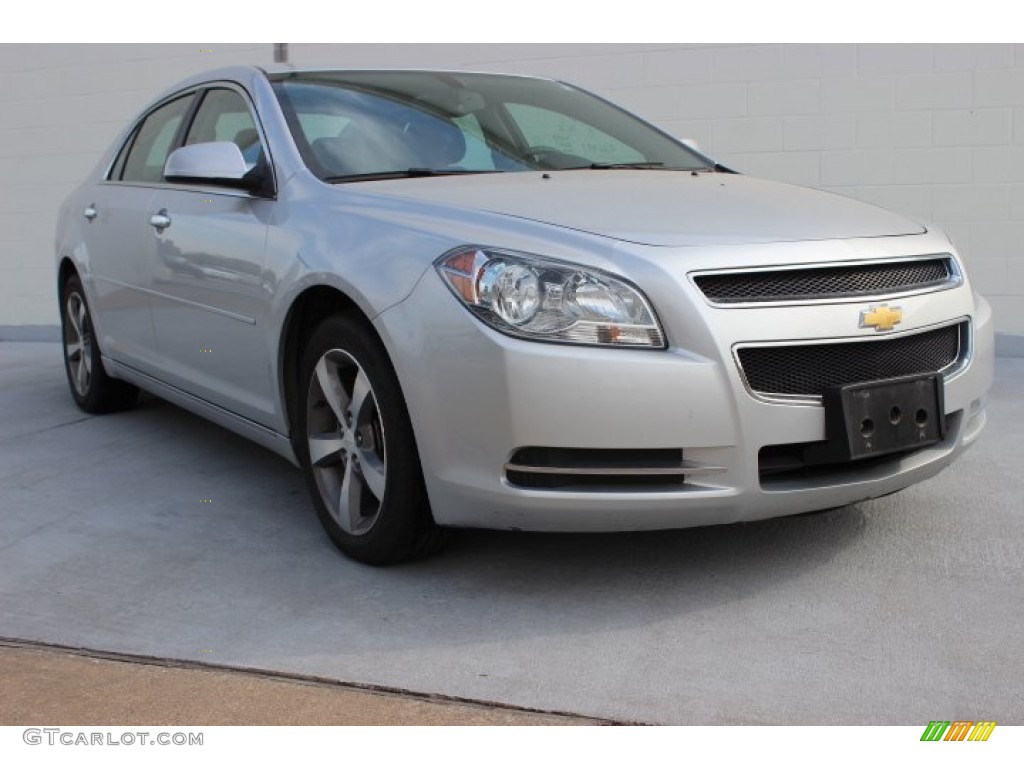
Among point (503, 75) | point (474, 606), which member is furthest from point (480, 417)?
point (503, 75)

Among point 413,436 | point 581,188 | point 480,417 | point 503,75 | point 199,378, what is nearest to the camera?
point 480,417

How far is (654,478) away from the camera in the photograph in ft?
10.1

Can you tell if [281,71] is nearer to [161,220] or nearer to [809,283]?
[161,220]

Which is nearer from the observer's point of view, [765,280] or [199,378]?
[765,280]

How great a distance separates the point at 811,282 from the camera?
312 cm

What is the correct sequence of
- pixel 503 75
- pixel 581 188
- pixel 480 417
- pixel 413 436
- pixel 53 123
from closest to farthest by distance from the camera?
pixel 480 417 < pixel 413 436 < pixel 581 188 < pixel 503 75 < pixel 53 123

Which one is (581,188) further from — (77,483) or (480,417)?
(77,483)

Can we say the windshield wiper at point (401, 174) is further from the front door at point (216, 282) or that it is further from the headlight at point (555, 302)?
the headlight at point (555, 302)

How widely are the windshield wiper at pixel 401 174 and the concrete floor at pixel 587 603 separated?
1.07m

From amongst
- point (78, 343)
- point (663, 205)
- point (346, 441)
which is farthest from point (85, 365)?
point (663, 205)

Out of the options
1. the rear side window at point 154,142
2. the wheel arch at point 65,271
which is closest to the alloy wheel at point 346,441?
the rear side window at point 154,142

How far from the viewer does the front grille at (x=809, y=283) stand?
304cm

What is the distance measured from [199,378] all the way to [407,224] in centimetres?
144
